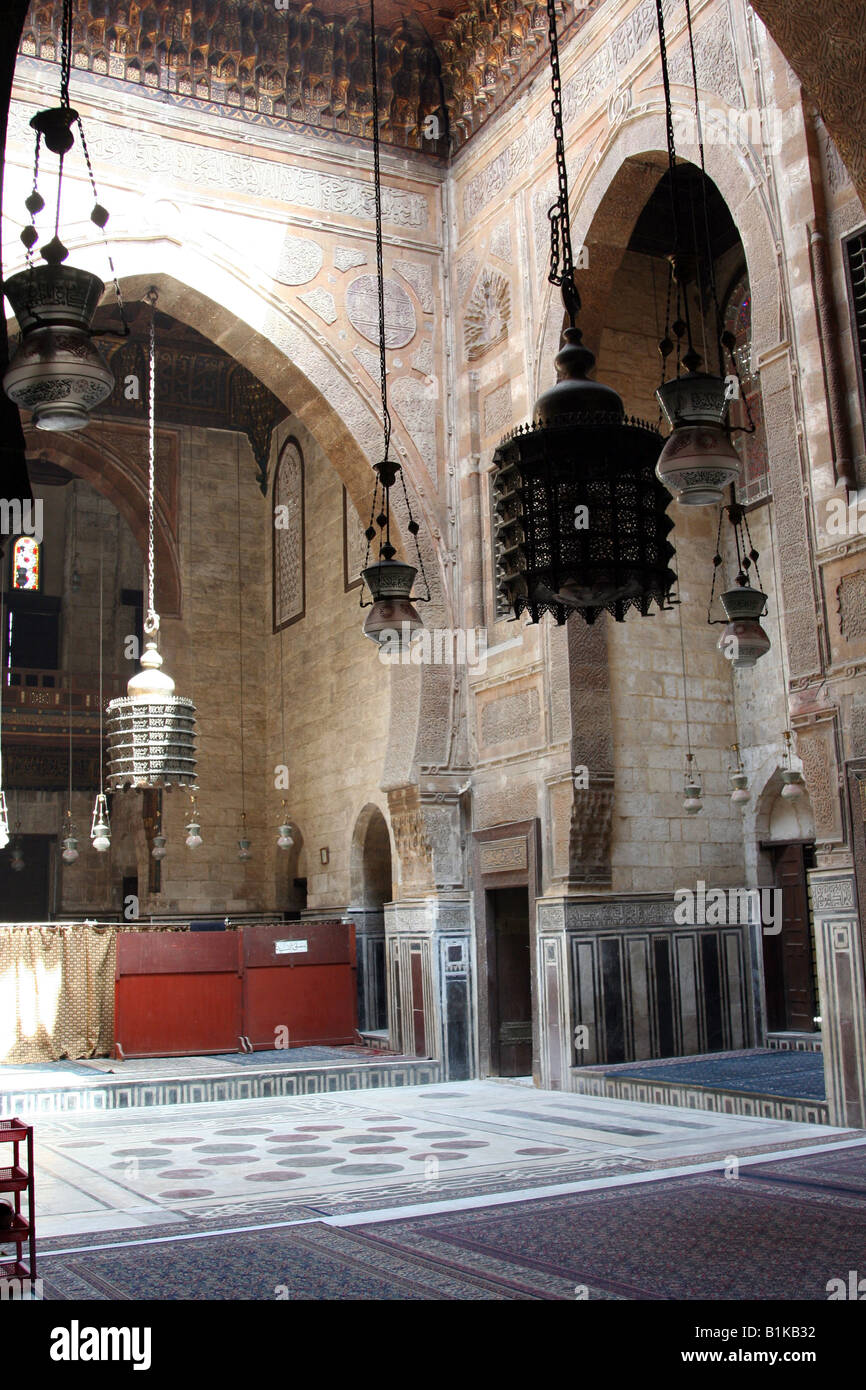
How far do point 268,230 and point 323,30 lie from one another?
4.65 feet

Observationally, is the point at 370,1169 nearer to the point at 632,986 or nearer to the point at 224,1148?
the point at 224,1148

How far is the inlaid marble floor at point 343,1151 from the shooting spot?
4.52 metres

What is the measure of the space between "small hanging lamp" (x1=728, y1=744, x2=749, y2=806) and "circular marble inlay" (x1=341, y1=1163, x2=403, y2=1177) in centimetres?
373

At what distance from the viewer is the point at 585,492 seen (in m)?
4.27

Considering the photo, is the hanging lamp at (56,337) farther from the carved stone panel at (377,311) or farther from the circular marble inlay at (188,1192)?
the carved stone panel at (377,311)

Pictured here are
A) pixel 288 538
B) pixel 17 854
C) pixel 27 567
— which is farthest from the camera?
pixel 27 567

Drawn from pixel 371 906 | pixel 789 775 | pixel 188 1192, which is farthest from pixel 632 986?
pixel 371 906

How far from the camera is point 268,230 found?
343 inches

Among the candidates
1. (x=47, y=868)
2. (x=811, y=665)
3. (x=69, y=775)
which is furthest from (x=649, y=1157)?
(x=47, y=868)

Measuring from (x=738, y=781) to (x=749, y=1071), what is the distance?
182cm

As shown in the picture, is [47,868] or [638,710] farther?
[47,868]


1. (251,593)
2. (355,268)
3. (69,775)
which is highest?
(355,268)

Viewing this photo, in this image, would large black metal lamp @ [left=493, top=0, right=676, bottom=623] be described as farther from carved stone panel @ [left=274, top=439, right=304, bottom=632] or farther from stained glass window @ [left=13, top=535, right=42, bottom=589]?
stained glass window @ [left=13, top=535, right=42, bottom=589]

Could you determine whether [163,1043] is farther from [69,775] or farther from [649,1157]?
[69,775]
